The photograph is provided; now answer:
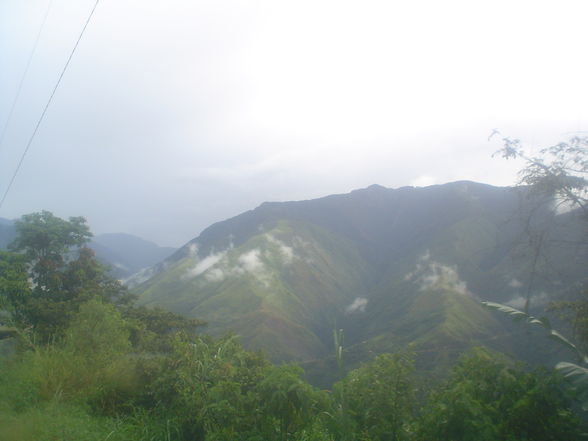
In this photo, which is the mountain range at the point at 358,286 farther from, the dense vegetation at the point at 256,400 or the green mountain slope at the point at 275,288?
the dense vegetation at the point at 256,400

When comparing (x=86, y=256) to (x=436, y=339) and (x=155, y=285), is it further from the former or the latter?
(x=155, y=285)

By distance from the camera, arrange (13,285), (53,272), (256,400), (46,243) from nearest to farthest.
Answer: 1. (256,400)
2. (13,285)
3. (53,272)
4. (46,243)

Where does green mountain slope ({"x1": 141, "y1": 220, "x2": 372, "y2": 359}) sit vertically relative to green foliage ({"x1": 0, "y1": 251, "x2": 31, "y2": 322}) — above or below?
below

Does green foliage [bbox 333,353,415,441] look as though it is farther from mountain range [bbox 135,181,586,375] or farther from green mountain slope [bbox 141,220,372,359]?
green mountain slope [bbox 141,220,372,359]

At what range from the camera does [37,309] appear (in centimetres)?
2194

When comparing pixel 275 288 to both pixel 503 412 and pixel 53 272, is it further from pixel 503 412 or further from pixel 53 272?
pixel 503 412

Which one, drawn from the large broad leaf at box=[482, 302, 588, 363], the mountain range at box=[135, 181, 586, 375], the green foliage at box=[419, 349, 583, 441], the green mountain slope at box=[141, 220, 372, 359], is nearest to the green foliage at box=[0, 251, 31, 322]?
the green foliage at box=[419, 349, 583, 441]

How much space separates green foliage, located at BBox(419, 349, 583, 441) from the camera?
365cm

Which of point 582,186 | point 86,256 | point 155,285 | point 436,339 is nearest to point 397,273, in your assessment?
point 436,339

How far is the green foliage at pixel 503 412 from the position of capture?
3.65 metres

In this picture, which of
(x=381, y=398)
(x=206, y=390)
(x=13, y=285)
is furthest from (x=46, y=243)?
(x=381, y=398)

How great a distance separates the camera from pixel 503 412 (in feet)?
12.9

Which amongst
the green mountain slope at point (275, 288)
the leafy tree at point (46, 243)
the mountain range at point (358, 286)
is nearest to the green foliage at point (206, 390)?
the leafy tree at point (46, 243)

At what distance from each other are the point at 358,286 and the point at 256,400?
155137mm
